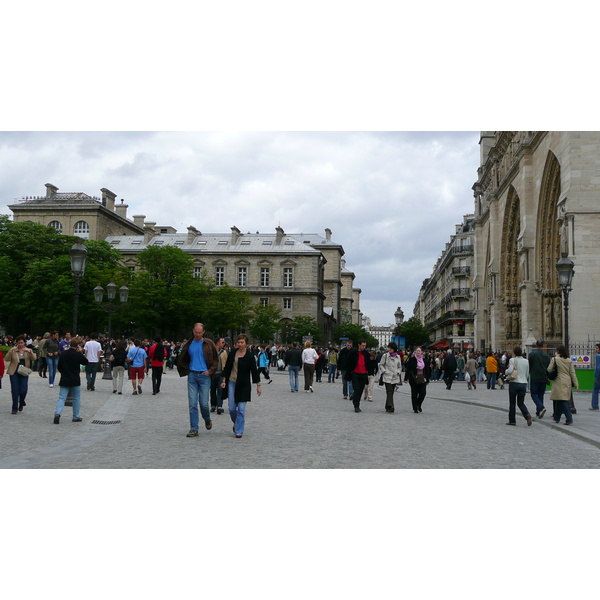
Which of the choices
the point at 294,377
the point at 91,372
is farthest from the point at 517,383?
the point at 91,372

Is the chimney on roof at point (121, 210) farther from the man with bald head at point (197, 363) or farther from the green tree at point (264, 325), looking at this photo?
the man with bald head at point (197, 363)

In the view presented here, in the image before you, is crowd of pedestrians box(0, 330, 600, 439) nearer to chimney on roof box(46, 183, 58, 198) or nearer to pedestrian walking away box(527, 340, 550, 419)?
pedestrian walking away box(527, 340, 550, 419)

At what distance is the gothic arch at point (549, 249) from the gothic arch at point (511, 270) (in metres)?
6.20

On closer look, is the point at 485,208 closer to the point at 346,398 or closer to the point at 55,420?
the point at 346,398

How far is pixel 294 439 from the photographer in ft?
34.7

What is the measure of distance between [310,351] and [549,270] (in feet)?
53.9

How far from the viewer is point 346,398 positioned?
66.8 feet

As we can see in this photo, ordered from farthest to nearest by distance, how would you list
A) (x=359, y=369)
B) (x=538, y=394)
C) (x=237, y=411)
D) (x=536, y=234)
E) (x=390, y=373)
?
(x=536, y=234) → (x=359, y=369) → (x=390, y=373) → (x=538, y=394) → (x=237, y=411)

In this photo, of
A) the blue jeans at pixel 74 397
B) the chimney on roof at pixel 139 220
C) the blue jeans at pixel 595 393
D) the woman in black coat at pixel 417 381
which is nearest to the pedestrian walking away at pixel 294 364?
the woman in black coat at pixel 417 381

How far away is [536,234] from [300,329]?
4036cm

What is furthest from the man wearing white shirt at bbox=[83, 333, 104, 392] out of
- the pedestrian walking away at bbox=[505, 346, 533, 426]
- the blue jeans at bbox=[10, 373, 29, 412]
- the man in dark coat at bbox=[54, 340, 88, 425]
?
the pedestrian walking away at bbox=[505, 346, 533, 426]

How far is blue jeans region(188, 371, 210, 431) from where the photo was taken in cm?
1073

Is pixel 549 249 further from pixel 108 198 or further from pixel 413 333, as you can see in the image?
pixel 413 333

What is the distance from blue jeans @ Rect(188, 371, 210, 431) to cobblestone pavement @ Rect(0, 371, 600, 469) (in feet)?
1.06
